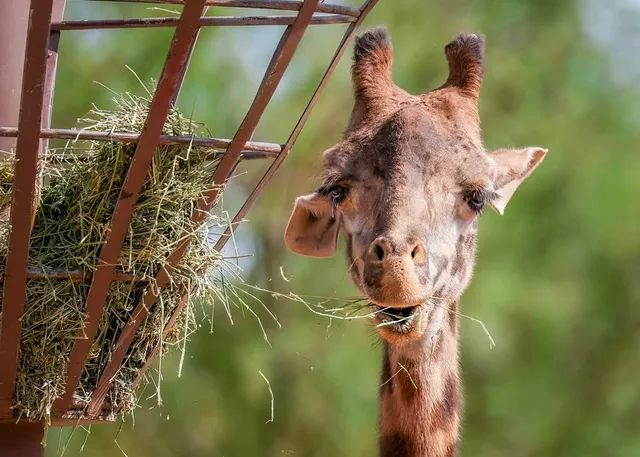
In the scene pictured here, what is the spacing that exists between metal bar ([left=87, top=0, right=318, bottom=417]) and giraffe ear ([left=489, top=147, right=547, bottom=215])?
2.04 meters

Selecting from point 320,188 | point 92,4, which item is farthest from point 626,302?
point 320,188

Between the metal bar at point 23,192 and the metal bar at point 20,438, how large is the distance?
10.5 inches

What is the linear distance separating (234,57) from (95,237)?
38.8 feet

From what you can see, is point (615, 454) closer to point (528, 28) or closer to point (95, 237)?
point (528, 28)

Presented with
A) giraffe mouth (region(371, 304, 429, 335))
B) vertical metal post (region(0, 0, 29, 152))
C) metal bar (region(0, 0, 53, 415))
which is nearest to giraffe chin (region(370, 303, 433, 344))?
giraffe mouth (region(371, 304, 429, 335))

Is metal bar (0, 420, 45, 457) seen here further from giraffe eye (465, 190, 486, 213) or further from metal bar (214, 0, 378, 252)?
giraffe eye (465, 190, 486, 213)

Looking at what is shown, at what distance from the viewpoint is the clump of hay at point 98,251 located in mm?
4605

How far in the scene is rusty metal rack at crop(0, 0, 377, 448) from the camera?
13.0ft

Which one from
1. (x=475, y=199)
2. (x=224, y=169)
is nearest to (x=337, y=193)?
(x=475, y=199)

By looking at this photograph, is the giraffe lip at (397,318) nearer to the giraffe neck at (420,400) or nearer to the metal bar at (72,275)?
the giraffe neck at (420,400)

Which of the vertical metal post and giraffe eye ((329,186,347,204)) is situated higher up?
the vertical metal post

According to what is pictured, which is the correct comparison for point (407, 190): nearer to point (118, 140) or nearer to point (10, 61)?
point (118, 140)

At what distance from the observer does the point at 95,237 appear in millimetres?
4652

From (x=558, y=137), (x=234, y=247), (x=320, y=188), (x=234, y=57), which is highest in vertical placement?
(x=234, y=57)
